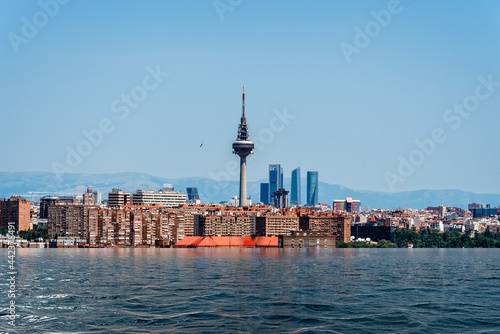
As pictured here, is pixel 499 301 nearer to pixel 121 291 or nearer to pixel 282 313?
pixel 282 313

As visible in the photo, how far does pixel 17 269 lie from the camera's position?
8250 centimetres

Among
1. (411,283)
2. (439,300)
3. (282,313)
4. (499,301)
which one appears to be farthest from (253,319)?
(411,283)

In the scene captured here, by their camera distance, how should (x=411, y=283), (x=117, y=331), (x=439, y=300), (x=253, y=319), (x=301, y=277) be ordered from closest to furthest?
1. (x=117, y=331)
2. (x=253, y=319)
3. (x=439, y=300)
4. (x=411, y=283)
5. (x=301, y=277)

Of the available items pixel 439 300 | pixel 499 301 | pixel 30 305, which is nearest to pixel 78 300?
pixel 30 305

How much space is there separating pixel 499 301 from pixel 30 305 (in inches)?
1246

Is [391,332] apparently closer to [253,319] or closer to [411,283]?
[253,319]

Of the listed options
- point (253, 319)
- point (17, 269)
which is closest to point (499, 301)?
point (253, 319)

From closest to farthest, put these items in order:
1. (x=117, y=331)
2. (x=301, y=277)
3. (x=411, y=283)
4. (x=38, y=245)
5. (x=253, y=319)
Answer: (x=117, y=331), (x=253, y=319), (x=411, y=283), (x=301, y=277), (x=38, y=245)

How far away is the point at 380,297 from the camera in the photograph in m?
55.9

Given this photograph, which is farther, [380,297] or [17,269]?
[17,269]

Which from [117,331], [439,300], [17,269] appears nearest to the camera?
[117,331]

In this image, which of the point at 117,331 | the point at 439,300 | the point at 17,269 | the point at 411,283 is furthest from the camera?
the point at 17,269

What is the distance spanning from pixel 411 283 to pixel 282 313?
25.8 meters

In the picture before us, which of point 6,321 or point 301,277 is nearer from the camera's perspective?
point 6,321
